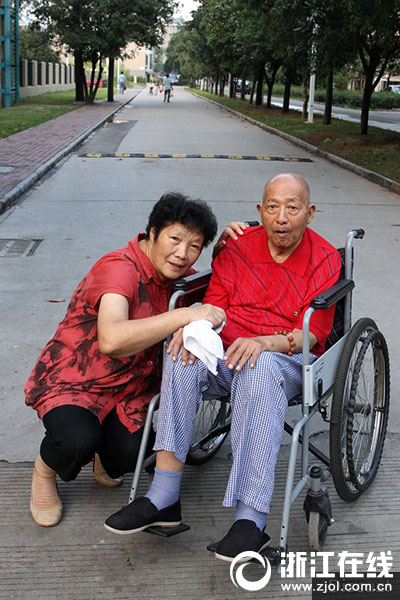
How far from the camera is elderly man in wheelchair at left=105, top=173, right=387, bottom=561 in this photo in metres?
2.69

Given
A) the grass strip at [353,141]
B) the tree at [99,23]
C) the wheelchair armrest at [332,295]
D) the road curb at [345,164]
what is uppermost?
the tree at [99,23]

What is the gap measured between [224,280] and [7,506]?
1280mm

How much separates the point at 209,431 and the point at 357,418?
2.33ft

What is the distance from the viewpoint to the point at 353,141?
19531 mm

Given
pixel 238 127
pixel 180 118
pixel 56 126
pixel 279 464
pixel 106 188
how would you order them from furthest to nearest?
1. pixel 180 118
2. pixel 238 127
3. pixel 56 126
4. pixel 106 188
5. pixel 279 464

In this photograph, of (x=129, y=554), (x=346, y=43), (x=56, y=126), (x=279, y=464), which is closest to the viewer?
(x=129, y=554)

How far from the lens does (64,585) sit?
8.61ft

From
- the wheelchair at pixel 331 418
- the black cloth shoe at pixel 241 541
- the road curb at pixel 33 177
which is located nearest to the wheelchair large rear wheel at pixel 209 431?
the wheelchair at pixel 331 418

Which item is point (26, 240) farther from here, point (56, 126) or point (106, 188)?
point (56, 126)

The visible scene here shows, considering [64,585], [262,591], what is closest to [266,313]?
[262,591]

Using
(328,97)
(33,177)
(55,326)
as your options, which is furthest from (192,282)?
(328,97)

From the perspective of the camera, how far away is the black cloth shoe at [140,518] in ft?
8.90

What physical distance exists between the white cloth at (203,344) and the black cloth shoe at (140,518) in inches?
21.3

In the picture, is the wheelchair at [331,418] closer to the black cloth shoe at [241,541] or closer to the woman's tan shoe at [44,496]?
the black cloth shoe at [241,541]
